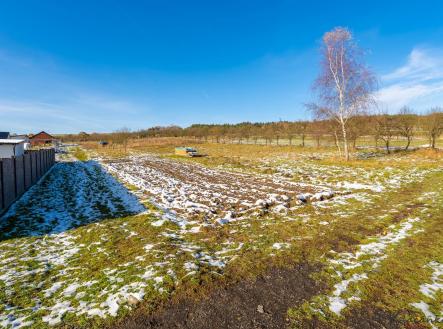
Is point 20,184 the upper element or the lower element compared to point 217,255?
upper

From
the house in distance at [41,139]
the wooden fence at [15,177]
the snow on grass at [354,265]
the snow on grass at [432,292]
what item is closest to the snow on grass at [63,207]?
the wooden fence at [15,177]

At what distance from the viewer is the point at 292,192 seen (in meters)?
10.8

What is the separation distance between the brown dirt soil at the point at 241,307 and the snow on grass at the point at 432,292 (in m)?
1.37

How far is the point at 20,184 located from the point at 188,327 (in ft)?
39.3

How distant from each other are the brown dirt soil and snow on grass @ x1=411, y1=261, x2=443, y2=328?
1.37 m

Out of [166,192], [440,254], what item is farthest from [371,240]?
[166,192]

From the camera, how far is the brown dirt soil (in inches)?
127

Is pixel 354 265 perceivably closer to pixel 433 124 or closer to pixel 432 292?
pixel 432 292

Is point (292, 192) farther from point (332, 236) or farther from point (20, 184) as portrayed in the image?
point (20, 184)

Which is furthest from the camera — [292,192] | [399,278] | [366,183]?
[366,183]

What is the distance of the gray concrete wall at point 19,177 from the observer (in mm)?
10534

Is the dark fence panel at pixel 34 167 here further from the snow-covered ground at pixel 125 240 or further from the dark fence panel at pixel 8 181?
the dark fence panel at pixel 8 181

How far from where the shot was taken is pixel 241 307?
139 inches

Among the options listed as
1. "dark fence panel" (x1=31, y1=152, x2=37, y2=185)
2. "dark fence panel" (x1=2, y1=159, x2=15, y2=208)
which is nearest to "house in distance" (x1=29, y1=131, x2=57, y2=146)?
"dark fence panel" (x1=31, y1=152, x2=37, y2=185)
